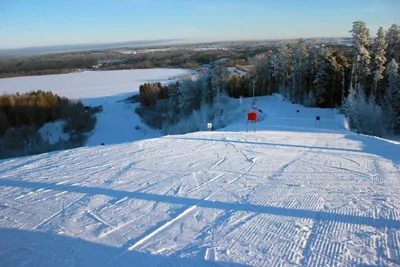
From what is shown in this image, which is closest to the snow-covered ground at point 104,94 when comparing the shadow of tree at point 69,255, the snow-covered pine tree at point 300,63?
the snow-covered pine tree at point 300,63

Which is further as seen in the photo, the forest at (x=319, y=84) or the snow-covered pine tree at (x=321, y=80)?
the snow-covered pine tree at (x=321, y=80)

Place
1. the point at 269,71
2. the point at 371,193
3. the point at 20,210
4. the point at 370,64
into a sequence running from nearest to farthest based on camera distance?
1. the point at 20,210
2. the point at 371,193
3. the point at 370,64
4. the point at 269,71

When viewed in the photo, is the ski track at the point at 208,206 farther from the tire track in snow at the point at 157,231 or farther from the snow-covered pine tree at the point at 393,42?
the snow-covered pine tree at the point at 393,42

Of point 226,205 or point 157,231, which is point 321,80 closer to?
point 226,205

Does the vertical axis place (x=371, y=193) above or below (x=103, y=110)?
above

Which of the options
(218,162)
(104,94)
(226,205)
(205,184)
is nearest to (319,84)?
(218,162)

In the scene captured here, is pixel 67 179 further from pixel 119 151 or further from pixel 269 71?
pixel 269 71

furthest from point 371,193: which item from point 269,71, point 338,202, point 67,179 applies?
point 269,71
